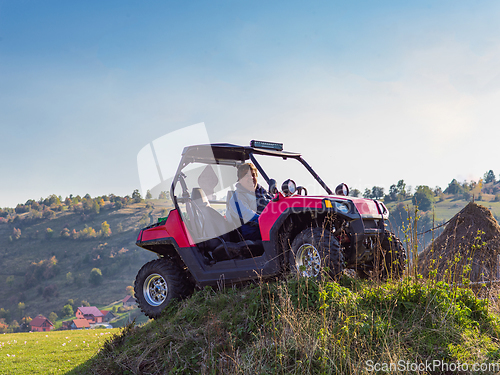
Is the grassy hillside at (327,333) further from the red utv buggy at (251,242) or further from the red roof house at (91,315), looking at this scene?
the red roof house at (91,315)

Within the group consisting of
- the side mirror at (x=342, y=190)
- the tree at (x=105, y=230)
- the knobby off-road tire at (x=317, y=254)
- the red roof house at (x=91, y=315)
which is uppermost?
the side mirror at (x=342, y=190)

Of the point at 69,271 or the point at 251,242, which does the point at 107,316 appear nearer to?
the point at 69,271

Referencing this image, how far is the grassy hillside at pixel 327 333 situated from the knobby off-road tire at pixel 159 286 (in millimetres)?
1132

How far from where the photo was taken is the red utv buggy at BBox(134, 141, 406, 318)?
526 centimetres

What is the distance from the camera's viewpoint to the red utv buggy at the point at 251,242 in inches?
207

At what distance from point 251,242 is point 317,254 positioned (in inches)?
56.2

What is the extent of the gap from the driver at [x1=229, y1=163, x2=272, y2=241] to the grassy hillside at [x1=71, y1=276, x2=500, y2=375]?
1110 millimetres

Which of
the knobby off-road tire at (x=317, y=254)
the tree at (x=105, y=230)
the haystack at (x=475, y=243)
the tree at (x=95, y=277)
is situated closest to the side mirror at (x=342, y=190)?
the knobby off-road tire at (x=317, y=254)

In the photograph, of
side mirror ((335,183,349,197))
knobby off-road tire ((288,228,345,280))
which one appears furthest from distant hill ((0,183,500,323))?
knobby off-road tire ((288,228,345,280))

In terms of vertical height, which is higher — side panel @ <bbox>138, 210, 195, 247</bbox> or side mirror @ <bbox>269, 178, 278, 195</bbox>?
Result: side mirror @ <bbox>269, 178, 278, 195</bbox>

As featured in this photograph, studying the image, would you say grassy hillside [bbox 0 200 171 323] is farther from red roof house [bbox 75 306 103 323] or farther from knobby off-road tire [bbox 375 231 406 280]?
knobby off-road tire [bbox 375 231 406 280]

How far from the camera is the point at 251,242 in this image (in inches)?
245

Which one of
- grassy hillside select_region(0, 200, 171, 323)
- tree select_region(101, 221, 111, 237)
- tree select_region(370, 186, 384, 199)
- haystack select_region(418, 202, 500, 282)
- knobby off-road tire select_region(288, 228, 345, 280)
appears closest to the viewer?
knobby off-road tire select_region(288, 228, 345, 280)

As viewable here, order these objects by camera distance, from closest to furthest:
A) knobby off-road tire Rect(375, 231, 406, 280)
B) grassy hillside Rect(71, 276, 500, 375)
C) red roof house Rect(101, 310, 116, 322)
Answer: grassy hillside Rect(71, 276, 500, 375) < knobby off-road tire Rect(375, 231, 406, 280) < red roof house Rect(101, 310, 116, 322)
